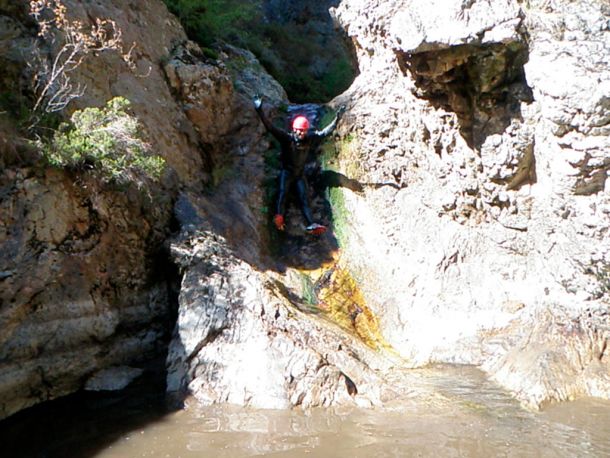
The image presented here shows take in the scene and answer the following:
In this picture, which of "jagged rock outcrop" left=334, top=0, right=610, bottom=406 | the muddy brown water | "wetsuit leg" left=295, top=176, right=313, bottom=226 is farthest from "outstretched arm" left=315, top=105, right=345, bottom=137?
the muddy brown water

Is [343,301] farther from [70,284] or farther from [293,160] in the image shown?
[70,284]

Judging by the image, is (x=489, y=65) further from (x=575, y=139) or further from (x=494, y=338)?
(x=494, y=338)

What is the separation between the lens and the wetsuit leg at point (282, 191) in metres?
9.25

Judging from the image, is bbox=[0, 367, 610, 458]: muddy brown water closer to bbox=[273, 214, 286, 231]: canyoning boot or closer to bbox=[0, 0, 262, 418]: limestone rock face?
bbox=[0, 0, 262, 418]: limestone rock face

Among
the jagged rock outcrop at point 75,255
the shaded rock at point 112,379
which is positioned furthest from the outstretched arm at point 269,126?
the shaded rock at point 112,379

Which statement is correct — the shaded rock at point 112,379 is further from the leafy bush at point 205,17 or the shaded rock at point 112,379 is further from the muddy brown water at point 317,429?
the leafy bush at point 205,17

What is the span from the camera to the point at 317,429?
577cm

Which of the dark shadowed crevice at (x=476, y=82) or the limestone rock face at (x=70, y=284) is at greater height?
the dark shadowed crevice at (x=476, y=82)

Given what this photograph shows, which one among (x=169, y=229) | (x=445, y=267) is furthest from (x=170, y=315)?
(x=445, y=267)

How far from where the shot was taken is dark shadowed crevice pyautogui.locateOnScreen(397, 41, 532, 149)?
756 cm

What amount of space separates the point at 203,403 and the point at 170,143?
3.84 m

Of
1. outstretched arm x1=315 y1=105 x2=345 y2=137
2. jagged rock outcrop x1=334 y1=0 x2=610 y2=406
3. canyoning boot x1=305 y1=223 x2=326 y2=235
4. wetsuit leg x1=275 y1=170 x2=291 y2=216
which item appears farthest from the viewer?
outstretched arm x1=315 y1=105 x2=345 y2=137

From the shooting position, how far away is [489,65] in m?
7.61

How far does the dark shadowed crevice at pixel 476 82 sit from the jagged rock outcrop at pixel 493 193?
0.06 ft
